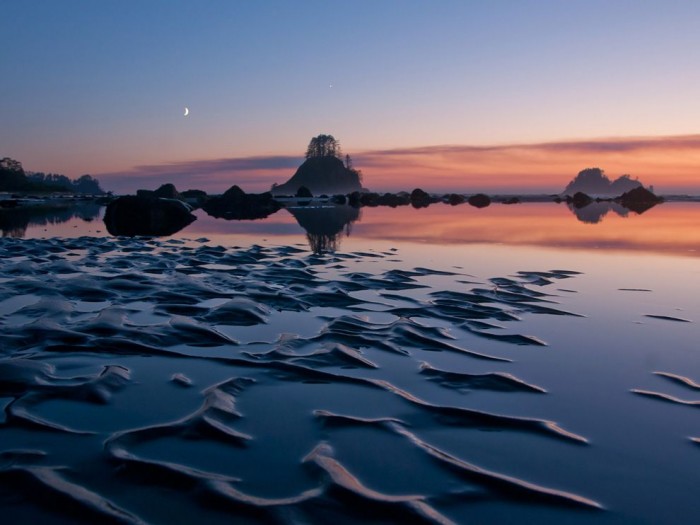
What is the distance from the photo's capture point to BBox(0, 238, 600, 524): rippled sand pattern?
2648 millimetres

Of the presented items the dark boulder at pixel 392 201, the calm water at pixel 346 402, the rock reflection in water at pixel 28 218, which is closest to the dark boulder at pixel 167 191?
the rock reflection in water at pixel 28 218

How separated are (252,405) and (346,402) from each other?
67 cm

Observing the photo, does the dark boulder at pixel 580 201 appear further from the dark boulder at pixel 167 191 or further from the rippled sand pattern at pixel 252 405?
the rippled sand pattern at pixel 252 405

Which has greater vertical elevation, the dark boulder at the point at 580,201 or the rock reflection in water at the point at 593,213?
the dark boulder at the point at 580,201

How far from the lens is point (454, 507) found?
2629 millimetres

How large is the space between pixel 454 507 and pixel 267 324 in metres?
3.95

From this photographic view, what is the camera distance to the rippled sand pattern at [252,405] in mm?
2648

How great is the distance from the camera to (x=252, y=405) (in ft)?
12.7

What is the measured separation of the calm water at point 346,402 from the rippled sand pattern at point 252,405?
0.06ft

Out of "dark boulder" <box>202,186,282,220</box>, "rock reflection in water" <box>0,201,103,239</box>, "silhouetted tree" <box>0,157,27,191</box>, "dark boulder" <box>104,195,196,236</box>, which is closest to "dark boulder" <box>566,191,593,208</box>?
"dark boulder" <box>202,186,282,220</box>

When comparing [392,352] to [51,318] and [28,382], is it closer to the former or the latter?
[28,382]

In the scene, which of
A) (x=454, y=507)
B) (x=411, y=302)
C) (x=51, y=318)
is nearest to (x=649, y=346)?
(x=411, y=302)

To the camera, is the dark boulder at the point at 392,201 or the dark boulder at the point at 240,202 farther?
the dark boulder at the point at 392,201

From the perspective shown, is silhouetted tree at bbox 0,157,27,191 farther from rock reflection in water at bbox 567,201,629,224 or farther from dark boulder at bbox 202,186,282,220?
rock reflection in water at bbox 567,201,629,224
